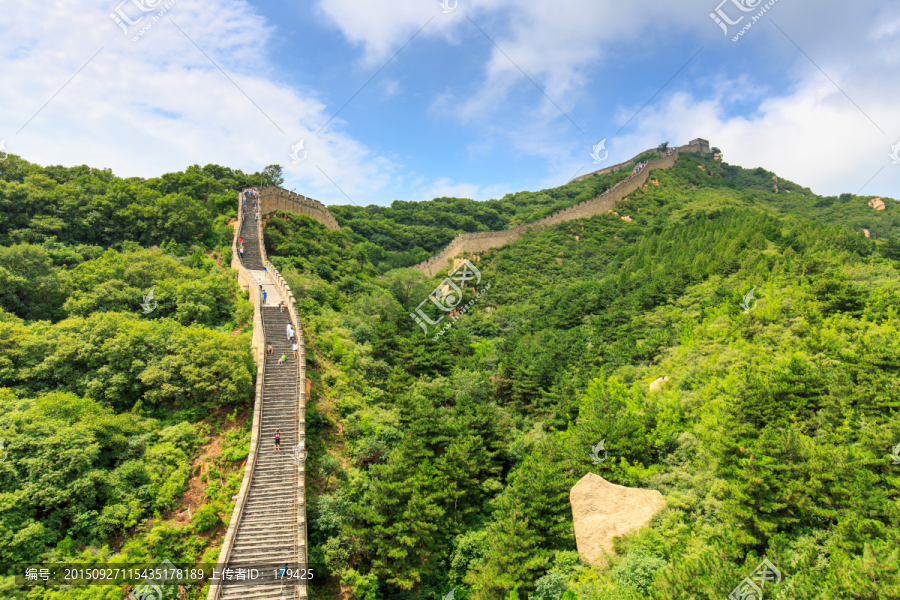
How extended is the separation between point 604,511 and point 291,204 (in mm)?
39588

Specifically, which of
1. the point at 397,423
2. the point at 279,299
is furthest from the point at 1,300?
the point at 397,423

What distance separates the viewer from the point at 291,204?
1773 inches

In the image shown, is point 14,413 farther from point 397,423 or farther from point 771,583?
point 771,583

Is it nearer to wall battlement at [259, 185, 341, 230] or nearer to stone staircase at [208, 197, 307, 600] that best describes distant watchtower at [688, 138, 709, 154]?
wall battlement at [259, 185, 341, 230]

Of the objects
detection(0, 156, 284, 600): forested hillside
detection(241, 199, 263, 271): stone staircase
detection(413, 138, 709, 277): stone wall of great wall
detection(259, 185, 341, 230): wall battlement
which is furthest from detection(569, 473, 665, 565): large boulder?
detection(413, 138, 709, 277): stone wall of great wall

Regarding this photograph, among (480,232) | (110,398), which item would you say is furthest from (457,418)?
(480,232)

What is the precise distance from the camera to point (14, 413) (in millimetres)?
14703

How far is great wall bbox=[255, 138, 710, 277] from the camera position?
4434 centimetres

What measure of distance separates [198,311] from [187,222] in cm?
1262

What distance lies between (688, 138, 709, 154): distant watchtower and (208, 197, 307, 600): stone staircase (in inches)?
4639

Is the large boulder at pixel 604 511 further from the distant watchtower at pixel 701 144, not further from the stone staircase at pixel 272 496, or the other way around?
the distant watchtower at pixel 701 144

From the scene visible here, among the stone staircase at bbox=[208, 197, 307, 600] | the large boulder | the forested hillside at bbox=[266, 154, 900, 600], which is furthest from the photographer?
the large boulder

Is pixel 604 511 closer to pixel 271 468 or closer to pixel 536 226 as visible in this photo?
pixel 271 468

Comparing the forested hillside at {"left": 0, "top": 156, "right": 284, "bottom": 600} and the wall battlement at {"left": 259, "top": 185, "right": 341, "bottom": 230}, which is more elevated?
the wall battlement at {"left": 259, "top": 185, "right": 341, "bottom": 230}
